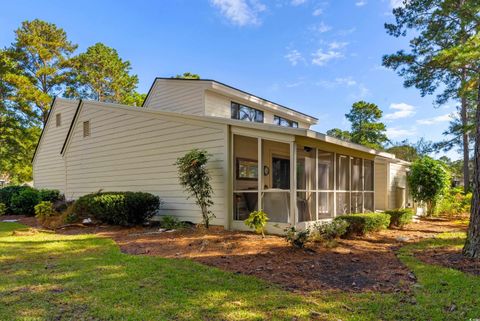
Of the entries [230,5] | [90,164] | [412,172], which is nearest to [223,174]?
[90,164]

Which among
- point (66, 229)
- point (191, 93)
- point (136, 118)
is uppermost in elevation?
point (191, 93)

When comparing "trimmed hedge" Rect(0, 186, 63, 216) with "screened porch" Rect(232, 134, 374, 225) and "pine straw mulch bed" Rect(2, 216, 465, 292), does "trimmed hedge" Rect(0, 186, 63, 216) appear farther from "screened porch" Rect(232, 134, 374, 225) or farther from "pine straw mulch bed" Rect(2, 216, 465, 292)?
"screened porch" Rect(232, 134, 374, 225)

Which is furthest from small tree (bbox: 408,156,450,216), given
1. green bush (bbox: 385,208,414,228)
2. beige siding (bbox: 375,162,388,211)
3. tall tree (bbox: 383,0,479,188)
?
green bush (bbox: 385,208,414,228)

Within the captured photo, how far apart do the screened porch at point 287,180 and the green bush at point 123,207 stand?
2931 millimetres

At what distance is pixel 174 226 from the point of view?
31.1 feet

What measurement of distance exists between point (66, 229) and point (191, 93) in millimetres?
6788

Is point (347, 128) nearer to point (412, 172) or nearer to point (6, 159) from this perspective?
point (412, 172)

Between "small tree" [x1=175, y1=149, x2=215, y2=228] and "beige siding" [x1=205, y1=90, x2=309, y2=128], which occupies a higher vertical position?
"beige siding" [x1=205, y1=90, x2=309, y2=128]

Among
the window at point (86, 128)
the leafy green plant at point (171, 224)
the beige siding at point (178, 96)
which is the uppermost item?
the beige siding at point (178, 96)

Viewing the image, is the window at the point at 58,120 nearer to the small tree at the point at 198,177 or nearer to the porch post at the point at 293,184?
the small tree at the point at 198,177

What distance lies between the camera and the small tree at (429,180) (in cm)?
1469

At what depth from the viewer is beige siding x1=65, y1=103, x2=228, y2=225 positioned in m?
9.40

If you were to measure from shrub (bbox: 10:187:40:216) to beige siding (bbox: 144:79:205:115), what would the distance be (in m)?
6.76

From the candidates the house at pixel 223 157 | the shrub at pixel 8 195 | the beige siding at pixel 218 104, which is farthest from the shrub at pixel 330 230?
the shrub at pixel 8 195
